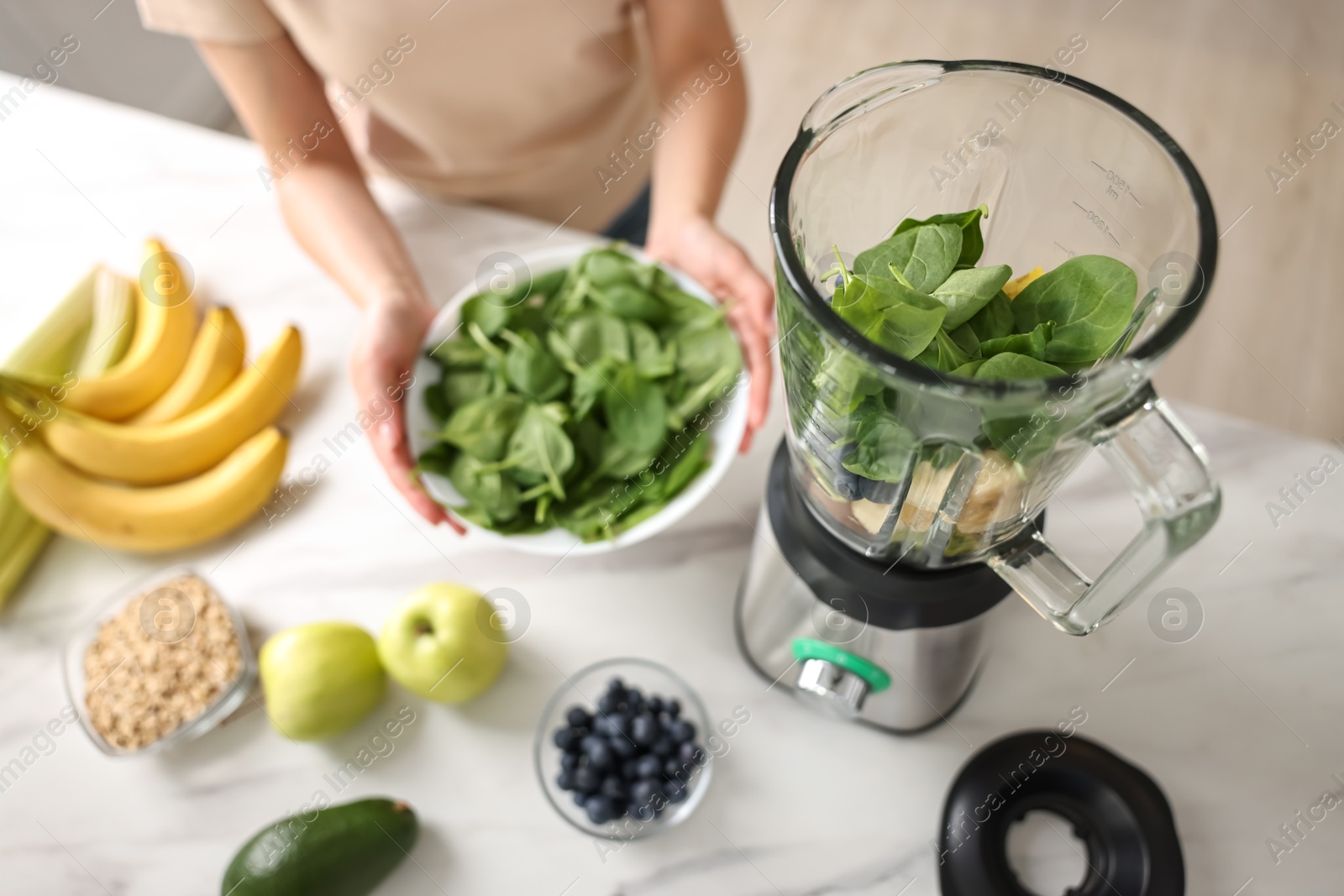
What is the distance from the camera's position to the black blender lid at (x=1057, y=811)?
2.04 feet

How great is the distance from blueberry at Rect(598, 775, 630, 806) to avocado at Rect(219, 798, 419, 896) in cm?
15

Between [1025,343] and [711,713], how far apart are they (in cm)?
43

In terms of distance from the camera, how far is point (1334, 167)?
1.89 metres

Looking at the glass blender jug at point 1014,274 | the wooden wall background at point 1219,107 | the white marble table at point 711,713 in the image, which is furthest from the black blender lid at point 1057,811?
the wooden wall background at point 1219,107

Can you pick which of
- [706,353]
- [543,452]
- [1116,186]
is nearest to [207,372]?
[543,452]

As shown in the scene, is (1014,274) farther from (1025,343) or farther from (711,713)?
(711,713)

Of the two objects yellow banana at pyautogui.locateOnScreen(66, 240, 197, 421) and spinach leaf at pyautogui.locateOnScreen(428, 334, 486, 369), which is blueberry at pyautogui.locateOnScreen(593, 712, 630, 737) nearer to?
spinach leaf at pyautogui.locateOnScreen(428, 334, 486, 369)

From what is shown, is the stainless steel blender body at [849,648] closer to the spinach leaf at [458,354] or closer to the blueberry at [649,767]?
the blueberry at [649,767]

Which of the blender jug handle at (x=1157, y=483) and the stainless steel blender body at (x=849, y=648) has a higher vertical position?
the blender jug handle at (x=1157, y=483)

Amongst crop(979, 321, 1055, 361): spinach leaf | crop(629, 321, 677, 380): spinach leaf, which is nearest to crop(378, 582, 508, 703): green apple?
crop(629, 321, 677, 380): spinach leaf

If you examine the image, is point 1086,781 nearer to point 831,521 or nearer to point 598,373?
point 831,521

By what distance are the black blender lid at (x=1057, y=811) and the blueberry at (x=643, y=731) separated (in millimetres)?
229

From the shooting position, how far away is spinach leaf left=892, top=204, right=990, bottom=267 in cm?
50

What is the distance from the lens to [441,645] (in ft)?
2.30
